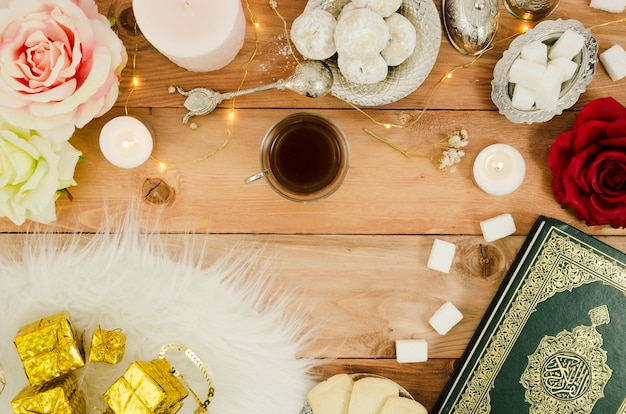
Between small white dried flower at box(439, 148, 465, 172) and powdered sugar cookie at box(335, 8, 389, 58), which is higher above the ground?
powdered sugar cookie at box(335, 8, 389, 58)

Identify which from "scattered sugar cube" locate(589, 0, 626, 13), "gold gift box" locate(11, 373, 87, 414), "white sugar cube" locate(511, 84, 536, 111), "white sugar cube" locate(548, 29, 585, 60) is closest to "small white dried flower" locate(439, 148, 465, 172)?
"white sugar cube" locate(511, 84, 536, 111)

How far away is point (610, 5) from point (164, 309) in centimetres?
91

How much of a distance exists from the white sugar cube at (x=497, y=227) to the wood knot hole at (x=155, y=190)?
0.55 m

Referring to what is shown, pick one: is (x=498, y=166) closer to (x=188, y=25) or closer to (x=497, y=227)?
(x=497, y=227)

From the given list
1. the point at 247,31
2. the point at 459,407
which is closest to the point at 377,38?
the point at 247,31

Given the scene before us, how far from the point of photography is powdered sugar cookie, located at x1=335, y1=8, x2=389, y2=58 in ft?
2.31

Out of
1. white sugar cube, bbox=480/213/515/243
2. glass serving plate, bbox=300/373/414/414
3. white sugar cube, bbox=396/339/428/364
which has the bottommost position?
glass serving plate, bbox=300/373/414/414

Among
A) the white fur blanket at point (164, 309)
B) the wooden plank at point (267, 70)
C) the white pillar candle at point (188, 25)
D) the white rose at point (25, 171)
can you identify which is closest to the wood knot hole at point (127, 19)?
the wooden plank at point (267, 70)

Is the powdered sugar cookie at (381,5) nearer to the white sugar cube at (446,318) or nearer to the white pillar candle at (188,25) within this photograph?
the white pillar candle at (188,25)

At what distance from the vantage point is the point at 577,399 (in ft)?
2.69

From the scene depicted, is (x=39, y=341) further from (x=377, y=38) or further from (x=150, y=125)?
(x=377, y=38)

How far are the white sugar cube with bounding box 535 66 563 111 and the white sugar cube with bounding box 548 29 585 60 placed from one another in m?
0.04

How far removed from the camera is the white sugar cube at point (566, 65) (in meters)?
0.78

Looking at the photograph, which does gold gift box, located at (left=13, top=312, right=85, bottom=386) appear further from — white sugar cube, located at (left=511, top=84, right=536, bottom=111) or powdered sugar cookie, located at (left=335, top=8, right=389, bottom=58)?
white sugar cube, located at (left=511, top=84, right=536, bottom=111)
